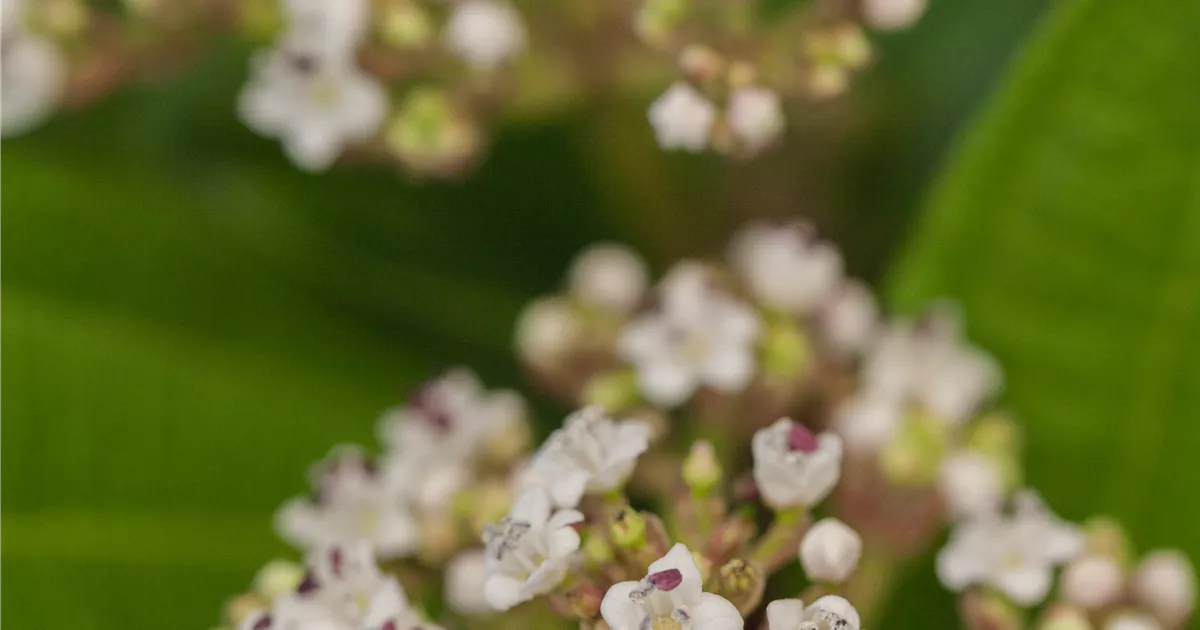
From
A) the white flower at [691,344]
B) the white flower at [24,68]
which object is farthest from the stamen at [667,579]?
the white flower at [24,68]

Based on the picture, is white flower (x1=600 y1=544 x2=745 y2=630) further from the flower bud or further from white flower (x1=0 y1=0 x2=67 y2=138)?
white flower (x1=0 y1=0 x2=67 y2=138)

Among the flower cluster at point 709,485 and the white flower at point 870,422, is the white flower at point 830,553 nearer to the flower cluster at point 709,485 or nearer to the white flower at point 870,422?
the flower cluster at point 709,485

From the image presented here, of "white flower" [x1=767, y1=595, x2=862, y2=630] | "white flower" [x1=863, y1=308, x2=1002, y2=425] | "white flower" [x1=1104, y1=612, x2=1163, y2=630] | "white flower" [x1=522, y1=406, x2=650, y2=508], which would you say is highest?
"white flower" [x1=863, y1=308, x2=1002, y2=425]

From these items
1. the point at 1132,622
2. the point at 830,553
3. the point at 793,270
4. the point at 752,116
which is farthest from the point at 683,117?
the point at 1132,622

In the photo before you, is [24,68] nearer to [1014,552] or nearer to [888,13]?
[888,13]

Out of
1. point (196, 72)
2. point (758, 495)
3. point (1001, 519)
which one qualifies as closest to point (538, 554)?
point (758, 495)

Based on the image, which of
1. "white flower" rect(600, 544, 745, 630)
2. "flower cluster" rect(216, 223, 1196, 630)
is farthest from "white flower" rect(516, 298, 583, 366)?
"white flower" rect(600, 544, 745, 630)
